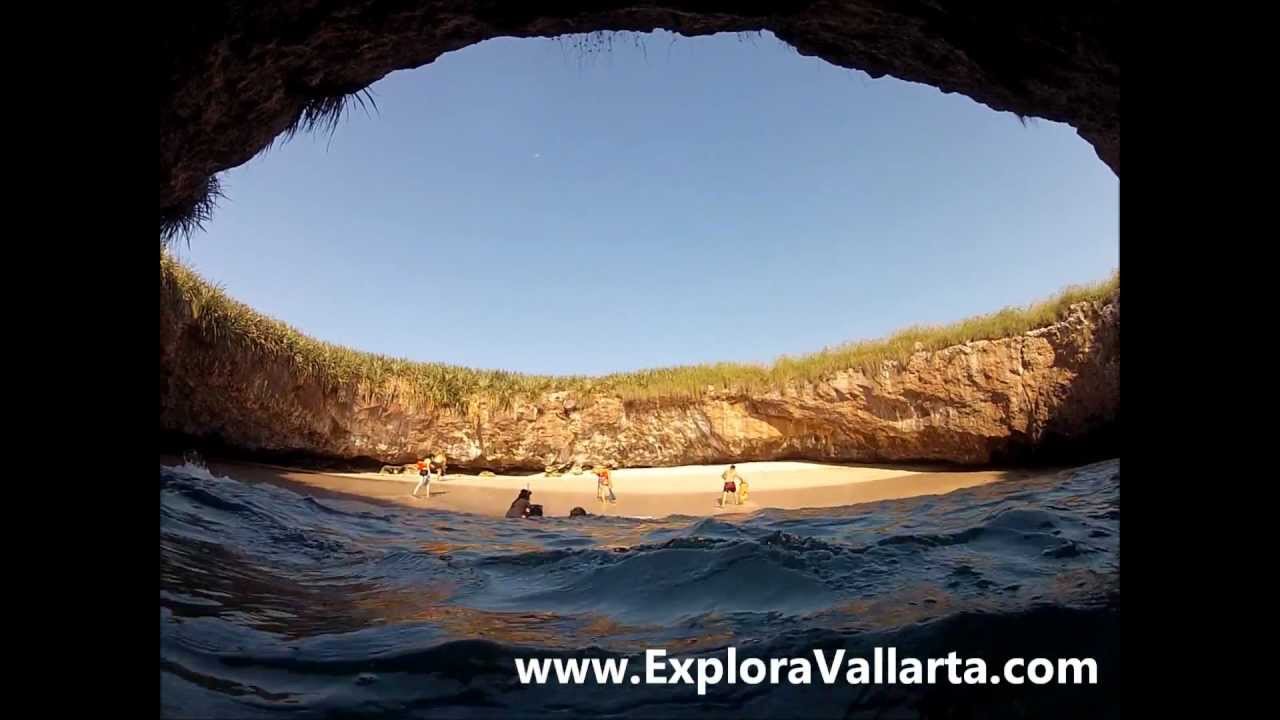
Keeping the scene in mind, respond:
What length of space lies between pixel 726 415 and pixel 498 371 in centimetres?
677

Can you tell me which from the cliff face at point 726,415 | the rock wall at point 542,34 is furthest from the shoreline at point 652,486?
the rock wall at point 542,34

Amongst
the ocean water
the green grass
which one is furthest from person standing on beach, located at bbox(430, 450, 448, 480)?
the ocean water

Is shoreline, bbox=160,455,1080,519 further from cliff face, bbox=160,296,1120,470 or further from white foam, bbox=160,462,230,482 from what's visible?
cliff face, bbox=160,296,1120,470

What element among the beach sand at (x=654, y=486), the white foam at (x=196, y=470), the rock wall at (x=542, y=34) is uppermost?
the rock wall at (x=542, y=34)

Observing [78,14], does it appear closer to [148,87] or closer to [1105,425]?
[148,87]

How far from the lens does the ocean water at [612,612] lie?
250cm

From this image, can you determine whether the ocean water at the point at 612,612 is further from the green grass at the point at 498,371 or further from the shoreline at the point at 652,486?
the green grass at the point at 498,371

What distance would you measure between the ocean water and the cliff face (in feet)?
24.3

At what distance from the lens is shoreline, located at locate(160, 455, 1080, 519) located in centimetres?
1325

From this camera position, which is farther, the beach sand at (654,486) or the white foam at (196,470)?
the beach sand at (654,486)

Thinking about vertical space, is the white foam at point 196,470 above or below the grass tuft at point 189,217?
below

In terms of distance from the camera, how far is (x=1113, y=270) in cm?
1406

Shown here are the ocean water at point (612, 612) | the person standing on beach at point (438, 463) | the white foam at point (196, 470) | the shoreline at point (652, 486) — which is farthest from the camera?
the person standing on beach at point (438, 463)

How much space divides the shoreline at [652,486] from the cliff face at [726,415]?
0.56 meters
